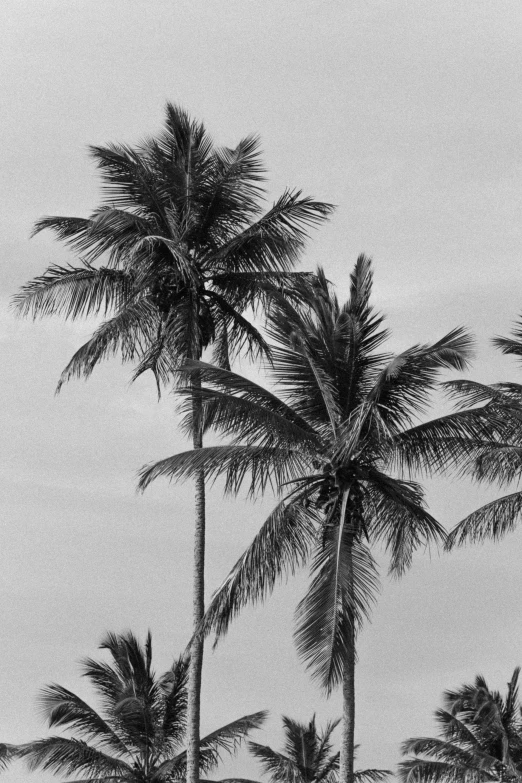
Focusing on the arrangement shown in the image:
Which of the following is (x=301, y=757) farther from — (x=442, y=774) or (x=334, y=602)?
(x=334, y=602)

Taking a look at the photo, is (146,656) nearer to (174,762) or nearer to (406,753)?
(174,762)

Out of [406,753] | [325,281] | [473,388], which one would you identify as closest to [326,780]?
[406,753]

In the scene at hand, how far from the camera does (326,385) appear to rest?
23.7 metres

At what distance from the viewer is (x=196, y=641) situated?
25.9 m

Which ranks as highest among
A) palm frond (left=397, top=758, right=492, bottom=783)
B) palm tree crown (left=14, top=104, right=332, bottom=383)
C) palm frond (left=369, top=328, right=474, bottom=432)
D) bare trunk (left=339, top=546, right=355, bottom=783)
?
palm tree crown (left=14, top=104, right=332, bottom=383)

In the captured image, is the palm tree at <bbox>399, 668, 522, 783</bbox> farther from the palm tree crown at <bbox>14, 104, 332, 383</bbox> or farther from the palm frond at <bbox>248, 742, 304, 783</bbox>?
the palm tree crown at <bbox>14, 104, 332, 383</bbox>

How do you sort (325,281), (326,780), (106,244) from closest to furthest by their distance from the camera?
(325,281) → (106,244) → (326,780)

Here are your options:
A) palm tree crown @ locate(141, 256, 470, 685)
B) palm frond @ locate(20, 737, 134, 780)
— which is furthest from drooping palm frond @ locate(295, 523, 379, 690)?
palm frond @ locate(20, 737, 134, 780)

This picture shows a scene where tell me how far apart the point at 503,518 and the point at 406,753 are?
1241 centimetres

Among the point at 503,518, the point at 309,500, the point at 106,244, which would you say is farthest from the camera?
the point at 503,518

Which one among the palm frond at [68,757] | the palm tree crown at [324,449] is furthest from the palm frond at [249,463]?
the palm frond at [68,757]

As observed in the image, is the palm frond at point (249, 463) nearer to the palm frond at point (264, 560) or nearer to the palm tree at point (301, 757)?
the palm frond at point (264, 560)

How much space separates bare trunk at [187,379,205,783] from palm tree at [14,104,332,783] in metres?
0.04

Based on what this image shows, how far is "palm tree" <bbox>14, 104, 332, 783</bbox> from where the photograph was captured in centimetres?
2711
